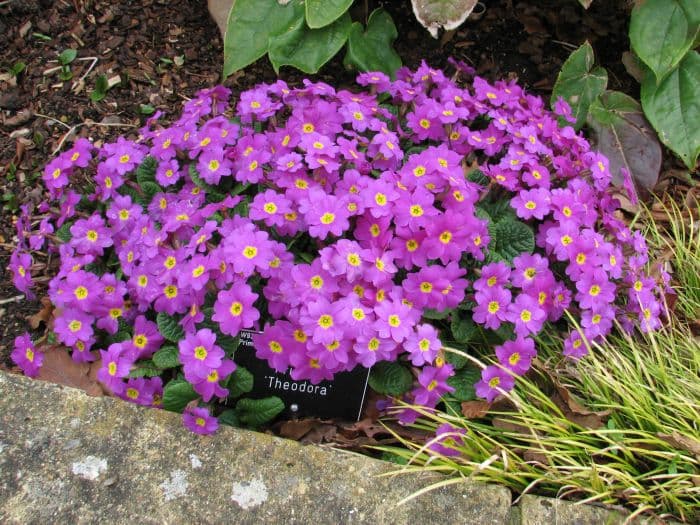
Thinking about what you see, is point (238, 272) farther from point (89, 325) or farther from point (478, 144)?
point (478, 144)

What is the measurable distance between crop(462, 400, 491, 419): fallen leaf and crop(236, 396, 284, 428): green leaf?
0.53 meters

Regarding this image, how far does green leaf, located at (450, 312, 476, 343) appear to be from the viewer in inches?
78.5

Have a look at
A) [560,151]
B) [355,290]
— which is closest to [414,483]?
[355,290]

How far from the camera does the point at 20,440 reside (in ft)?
5.68

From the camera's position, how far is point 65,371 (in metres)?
2.20

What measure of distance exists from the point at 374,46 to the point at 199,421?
1.74 m

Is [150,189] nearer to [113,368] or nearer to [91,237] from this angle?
[91,237]

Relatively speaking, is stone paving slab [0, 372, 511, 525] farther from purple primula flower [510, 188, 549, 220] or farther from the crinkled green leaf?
purple primula flower [510, 188, 549, 220]

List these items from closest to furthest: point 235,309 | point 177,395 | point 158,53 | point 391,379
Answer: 1. point 235,309
2. point 177,395
3. point 391,379
4. point 158,53

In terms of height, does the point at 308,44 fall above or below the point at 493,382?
above

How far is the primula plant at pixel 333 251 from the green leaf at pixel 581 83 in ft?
1.79

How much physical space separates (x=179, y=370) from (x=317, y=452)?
550 millimetres

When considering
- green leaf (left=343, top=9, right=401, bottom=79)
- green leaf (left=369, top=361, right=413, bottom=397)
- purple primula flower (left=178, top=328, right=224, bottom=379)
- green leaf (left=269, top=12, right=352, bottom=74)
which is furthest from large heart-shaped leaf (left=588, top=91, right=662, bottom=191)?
purple primula flower (left=178, top=328, right=224, bottom=379)

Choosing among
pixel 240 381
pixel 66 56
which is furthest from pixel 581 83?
pixel 66 56
